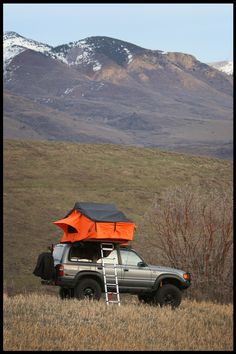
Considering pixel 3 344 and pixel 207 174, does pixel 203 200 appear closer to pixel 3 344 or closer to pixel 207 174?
pixel 3 344

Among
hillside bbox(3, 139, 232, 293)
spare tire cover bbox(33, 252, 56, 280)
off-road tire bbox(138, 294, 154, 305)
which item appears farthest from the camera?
hillside bbox(3, 139, 232, 293)

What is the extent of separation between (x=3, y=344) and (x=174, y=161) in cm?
6881

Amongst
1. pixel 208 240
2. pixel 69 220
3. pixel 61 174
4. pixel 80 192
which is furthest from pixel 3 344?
pixel 61 174

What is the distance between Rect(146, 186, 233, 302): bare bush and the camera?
121 feet

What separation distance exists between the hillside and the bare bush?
642 centimetres

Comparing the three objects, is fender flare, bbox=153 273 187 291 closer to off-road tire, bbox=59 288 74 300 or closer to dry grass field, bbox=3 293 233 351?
dry grass field, bbox=3 293 233 351

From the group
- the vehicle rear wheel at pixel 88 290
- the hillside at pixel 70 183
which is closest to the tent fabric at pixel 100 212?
the vehicle rear wheel at pixel 88 290

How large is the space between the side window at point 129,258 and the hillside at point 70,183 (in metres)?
19.7

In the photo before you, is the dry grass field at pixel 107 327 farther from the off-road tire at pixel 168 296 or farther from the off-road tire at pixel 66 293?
the off-road tire at pixel 66 293

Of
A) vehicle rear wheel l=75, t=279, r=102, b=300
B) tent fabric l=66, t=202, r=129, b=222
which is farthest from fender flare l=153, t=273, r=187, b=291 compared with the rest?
tent fabric l=66, t=202, r=129, b=222

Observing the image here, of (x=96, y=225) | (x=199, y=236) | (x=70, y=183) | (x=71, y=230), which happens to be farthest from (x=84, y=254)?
(x=70, y=183)

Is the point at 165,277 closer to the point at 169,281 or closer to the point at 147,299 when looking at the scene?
the point at 169,281

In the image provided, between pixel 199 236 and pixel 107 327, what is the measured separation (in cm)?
2008

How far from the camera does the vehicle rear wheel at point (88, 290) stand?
2247 cm
